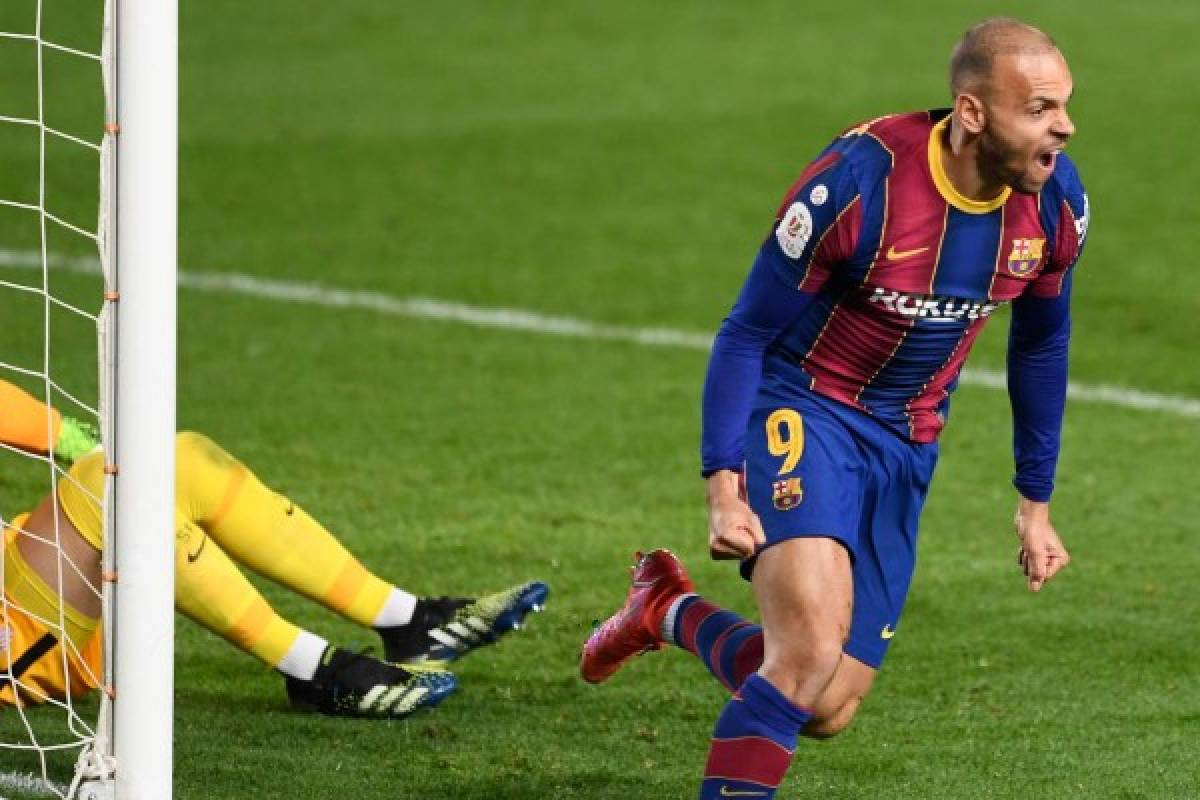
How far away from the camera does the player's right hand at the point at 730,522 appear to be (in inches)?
165

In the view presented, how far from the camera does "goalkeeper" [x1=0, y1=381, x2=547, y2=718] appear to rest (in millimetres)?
4805

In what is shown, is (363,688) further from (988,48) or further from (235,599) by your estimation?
(988,48)

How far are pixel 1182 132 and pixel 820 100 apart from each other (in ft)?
6.99

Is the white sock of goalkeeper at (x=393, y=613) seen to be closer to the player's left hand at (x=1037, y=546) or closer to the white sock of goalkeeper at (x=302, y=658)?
the white sock of goalkeeper at (x=302, y=658)

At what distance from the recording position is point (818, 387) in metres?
4.55

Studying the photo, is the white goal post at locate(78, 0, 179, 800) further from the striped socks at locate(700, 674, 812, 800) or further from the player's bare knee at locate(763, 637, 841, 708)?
the player's bare knee at locate(763, 637, 841, 708)

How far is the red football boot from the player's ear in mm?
1349

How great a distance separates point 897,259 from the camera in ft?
14.3

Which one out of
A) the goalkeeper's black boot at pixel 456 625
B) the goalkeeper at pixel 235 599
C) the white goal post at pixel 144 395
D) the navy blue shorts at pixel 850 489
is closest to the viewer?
the white goal post at pixel 144 395

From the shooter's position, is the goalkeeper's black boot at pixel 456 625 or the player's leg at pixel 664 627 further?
the goalkeeper's black boot at pixel 456 625

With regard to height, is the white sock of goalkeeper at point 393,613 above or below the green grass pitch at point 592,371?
above

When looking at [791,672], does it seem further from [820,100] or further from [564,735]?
[820,100]

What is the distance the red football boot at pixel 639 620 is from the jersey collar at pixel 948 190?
3.92ft

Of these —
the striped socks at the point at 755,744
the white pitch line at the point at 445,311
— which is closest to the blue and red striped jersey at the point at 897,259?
the striped socks at the point at 755,744
